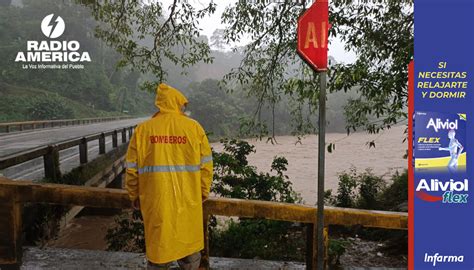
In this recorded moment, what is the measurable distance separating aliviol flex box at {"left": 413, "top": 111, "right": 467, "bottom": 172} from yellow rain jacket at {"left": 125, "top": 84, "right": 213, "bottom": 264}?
1726mm

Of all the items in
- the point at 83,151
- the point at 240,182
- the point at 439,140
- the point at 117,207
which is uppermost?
the point at 439,140

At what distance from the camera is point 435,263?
2971mm

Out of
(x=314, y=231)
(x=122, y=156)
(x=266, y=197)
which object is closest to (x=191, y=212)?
(x=314, y=231)

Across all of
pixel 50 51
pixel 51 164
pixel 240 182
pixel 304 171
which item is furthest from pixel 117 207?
pixel 50 51

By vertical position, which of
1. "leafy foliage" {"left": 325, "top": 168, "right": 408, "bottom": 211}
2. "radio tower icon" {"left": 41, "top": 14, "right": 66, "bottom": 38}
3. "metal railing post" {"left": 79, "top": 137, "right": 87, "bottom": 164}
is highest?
"radio tower icon" {"left": 41, "top": 14, "right": 66, "bottom": 38}

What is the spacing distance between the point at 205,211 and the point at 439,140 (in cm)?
195

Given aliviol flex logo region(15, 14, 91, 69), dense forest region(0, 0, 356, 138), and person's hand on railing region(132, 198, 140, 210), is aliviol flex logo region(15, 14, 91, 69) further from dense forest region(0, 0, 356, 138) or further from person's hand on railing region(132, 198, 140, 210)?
person's hand on railing region(132, 198, 140, 210)

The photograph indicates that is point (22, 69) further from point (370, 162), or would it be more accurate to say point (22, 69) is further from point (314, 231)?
point (314, 231)

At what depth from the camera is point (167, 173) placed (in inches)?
Result: 90.8

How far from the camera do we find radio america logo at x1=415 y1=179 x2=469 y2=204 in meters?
2.86

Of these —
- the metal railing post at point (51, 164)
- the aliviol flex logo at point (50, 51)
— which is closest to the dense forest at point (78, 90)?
the aliviol flex logo at point (50, 51)

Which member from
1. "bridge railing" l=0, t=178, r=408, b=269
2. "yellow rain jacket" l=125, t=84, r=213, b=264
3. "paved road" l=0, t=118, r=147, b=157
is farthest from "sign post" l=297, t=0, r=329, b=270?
"paved road" l=0, t=118, r=147, b=157

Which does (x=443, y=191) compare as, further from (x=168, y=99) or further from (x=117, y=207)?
(x=117, y=207)

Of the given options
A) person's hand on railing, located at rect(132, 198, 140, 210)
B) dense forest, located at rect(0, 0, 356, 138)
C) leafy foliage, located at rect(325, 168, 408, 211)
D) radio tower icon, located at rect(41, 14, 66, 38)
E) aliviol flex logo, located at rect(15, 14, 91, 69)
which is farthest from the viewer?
radio tower icon, located at rect(41, 14, 66, 38)
